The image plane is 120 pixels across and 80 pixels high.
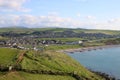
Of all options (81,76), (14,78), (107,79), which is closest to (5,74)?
(14,78)

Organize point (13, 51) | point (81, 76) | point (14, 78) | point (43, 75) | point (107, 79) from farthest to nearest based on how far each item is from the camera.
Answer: point (13, 51), point (107, 79), point (81, 76), point (43, 75), point (14, 78)

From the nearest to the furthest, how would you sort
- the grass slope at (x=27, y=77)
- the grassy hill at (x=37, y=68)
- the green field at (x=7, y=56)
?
the grass slope at (x=27, y=77), the grassy hill at (x=37, y=68), the green field at (x=7, y=56)

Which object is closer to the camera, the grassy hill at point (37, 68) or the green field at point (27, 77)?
the green field at point (27, 77)

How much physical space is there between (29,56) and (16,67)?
17174mm

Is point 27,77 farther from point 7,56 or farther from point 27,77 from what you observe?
point 7,56

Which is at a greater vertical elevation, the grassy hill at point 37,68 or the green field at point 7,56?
the green field at point 7,56

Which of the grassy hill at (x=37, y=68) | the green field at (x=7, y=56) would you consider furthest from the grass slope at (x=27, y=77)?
the green field at (x=7, y=56)

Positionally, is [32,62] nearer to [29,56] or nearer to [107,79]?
[29,56]

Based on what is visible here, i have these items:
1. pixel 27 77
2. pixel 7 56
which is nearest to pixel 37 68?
pixel 27 77

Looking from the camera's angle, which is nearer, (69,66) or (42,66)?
(42,66)

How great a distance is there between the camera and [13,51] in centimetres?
12481

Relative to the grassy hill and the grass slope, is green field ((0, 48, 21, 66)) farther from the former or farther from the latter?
the grass slope

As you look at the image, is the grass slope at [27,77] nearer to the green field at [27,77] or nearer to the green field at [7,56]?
the green field at [27,77]

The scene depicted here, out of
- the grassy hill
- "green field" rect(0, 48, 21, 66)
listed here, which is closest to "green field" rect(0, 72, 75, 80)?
the grassy hill
